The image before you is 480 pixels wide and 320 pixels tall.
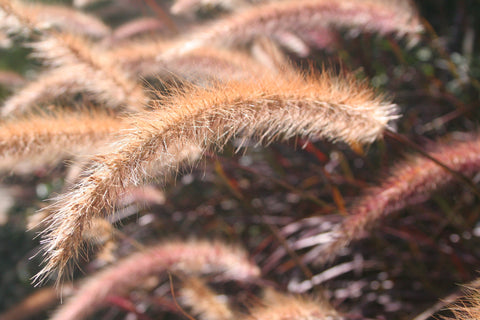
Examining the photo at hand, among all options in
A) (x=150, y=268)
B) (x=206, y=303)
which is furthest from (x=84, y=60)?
(x=206, y=303)

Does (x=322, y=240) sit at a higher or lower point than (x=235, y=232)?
higher

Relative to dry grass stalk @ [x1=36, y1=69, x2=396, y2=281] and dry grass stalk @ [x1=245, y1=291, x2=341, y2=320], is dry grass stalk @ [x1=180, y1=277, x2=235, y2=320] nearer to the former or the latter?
dry grass stalk @ [x1=245, y1=291, x2=341, y2=320]

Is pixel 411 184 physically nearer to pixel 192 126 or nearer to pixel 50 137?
pixel 192 126

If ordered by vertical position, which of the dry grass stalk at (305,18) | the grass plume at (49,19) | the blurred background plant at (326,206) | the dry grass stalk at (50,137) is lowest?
the blurred background plant at (326,206)

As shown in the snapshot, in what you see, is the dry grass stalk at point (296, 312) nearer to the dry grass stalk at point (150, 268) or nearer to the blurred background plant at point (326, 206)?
the blurred background plant at point (326, 206)

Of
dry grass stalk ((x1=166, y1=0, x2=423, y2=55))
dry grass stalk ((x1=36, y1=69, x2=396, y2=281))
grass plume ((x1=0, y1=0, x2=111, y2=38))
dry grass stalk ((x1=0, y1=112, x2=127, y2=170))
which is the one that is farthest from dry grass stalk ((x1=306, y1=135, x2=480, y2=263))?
grass plume ((x1=0, y1=0, x2=111, y2=38))

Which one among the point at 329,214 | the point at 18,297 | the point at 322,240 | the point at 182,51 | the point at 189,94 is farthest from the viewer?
the point at 18,297

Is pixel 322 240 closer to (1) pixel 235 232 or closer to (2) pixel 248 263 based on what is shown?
(2) pixel 248 263

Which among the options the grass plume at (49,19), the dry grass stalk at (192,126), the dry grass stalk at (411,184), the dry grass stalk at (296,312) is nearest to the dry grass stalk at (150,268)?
the dry grass stalk at (296,312)

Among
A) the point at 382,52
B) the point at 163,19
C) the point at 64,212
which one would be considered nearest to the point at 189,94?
the point at 64,212
